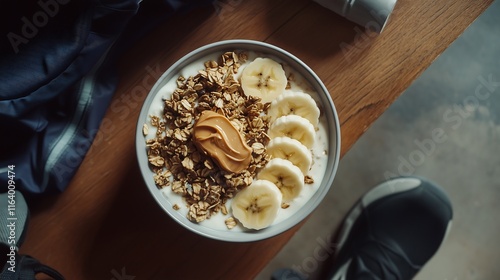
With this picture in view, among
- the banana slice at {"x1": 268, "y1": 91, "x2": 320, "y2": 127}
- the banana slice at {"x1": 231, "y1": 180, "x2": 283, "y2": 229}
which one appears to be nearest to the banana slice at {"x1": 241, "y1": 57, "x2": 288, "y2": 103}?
the banana slice at {"x1": 268, "y1": 91, "x2": 320, "y2": 127}

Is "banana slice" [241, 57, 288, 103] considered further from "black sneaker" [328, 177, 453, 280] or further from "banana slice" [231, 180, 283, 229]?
"black sneaker" [328, 177, 453, 280]

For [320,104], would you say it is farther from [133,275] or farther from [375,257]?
[375,257]

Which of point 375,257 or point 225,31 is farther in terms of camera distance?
point 375,257

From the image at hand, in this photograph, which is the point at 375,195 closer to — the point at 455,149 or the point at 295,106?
the point at 455,149

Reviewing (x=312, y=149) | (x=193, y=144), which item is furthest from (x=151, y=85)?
(x=312, y=149)

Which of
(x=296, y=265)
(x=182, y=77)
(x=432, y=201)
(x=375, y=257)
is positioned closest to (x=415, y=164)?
(x=432, y=201)

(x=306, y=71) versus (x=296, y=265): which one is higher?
(x=306, y=71)

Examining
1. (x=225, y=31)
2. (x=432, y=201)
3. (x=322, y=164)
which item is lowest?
(x=432, y=201)
